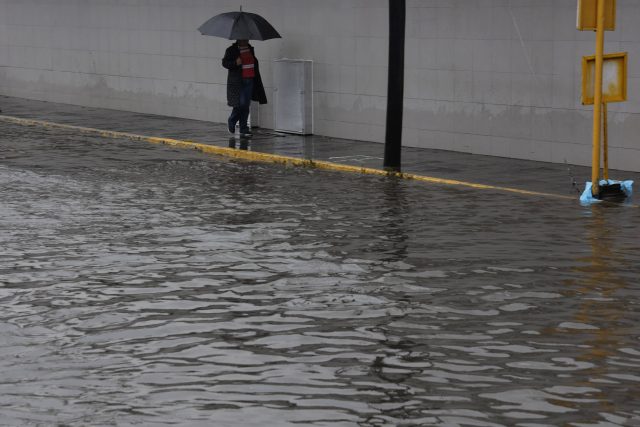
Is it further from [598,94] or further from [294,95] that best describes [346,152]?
[598,94]

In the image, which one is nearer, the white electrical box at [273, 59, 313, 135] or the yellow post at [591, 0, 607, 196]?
the yellow post at [591, 0, 607, 196]

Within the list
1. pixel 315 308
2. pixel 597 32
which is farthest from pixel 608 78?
pixel 315 308

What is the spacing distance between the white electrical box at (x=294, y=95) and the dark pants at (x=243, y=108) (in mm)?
615

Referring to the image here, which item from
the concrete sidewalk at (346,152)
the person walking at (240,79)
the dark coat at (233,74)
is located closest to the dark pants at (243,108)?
the person walking at (240,79)

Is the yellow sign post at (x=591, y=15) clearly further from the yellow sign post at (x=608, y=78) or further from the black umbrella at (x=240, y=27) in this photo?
the black umbrella at (x=240, y=27)

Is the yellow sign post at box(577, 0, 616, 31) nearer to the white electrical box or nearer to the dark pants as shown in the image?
the white electrical box

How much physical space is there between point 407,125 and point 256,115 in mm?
4322

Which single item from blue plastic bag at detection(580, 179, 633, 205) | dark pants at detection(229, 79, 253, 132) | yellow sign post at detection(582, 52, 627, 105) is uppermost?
yellow sign post at detection(582, 52, 627, 105)

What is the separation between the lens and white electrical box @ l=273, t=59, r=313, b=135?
2380 cm

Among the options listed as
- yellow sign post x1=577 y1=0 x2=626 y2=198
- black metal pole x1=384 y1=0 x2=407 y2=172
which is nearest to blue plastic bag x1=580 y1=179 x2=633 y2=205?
yellow sign post x1=577 y1=0 x2=626 y2=198

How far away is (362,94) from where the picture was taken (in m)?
22.8

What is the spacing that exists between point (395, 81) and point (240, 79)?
17.2 ft

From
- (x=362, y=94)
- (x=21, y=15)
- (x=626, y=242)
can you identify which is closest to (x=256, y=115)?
(x=362, y=94)

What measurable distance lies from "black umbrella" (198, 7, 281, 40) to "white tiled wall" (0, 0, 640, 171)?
37.1 inches
